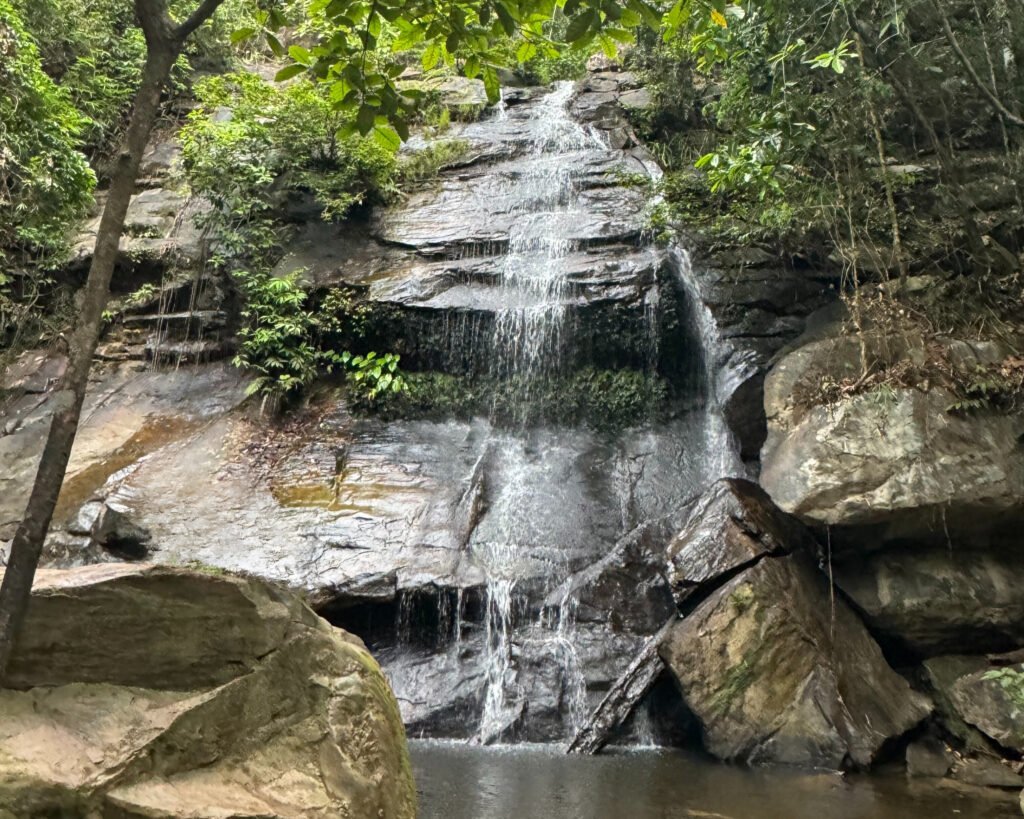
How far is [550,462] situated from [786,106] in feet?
17.1

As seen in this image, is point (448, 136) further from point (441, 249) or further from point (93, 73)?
point (93, 73)

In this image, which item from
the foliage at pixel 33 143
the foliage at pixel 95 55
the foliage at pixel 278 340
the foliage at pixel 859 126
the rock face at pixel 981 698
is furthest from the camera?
the foliage at pixel 95 55

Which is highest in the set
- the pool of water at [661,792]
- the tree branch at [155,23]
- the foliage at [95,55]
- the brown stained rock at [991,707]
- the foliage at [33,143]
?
the foliage at [95,55]

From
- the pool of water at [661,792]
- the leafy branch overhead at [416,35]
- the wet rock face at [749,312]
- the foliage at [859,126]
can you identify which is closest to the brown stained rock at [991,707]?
the pool of water at [661,792]

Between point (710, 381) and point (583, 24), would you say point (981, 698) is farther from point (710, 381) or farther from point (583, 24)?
point (583, 24)

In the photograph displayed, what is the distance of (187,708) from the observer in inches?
120

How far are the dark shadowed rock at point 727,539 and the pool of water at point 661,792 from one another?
1635mm

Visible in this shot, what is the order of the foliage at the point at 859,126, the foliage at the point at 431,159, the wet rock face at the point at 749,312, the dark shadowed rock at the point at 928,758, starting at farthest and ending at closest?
the foliage at the point at 431,159 < the wet rock face at the point at 749,312 < the foliage at the point at 859,126 < the dark shadowed rock at the point at 928,758

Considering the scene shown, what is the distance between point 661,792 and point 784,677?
71.6 inches

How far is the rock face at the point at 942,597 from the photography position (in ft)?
23.1

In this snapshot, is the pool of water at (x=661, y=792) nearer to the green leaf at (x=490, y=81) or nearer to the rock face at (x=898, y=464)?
the rock face at (x=898, y=464)

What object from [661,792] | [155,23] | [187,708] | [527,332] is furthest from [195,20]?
[527,332]

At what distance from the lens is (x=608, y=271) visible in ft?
37.5

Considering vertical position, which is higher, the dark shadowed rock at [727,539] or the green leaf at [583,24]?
the green leaf at [583,24]
